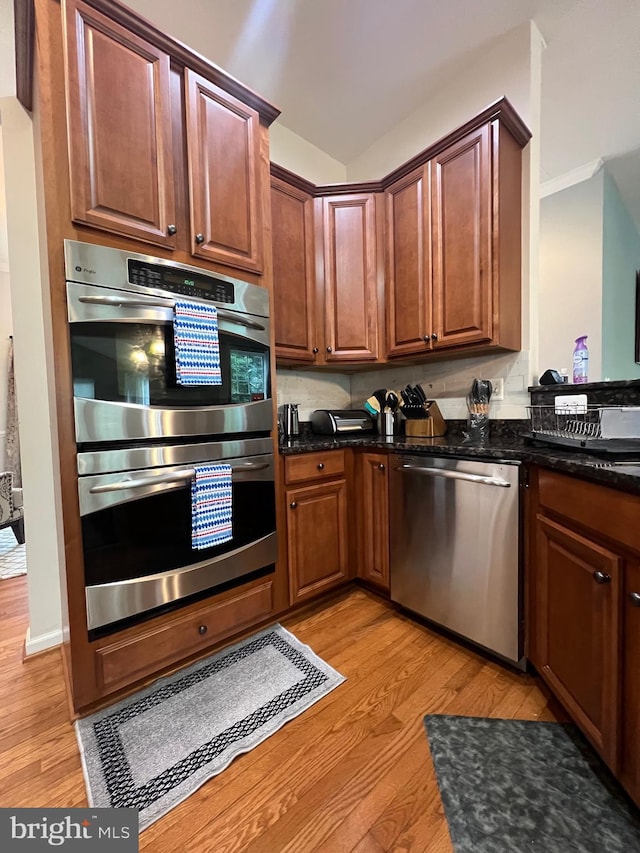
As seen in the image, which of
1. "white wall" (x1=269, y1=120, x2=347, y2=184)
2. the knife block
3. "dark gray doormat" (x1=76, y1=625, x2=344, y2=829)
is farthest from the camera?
"white wall" (x1=269, y1=120, x2=347, y2=184)

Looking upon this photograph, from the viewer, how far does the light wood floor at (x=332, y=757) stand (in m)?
0.91

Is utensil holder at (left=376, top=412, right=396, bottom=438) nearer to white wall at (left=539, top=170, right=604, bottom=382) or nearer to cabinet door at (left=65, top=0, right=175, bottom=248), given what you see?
white wall at (left=539, top=170, right=604, bottom=382)

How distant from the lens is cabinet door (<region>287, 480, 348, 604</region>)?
5.96 ft

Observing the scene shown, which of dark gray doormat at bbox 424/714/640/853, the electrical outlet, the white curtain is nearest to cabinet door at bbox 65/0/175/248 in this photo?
the electrical outlet

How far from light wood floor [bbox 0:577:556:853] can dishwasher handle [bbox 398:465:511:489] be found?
787 mm

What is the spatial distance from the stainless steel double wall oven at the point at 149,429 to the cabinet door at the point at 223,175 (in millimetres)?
149

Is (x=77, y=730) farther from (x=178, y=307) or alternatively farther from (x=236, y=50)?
(x=236, y=50)

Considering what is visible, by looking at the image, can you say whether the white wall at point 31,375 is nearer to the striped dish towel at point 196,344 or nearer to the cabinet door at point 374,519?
the striped dish towel at point 196,344

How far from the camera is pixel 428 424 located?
82.5 inches

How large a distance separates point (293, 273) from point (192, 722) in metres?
2.23

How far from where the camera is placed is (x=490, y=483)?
1.42 meters

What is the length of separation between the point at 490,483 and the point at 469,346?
0.81m

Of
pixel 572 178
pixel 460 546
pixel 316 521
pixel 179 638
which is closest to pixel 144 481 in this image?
pixel 179 638

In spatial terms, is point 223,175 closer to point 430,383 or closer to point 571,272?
point 430,383
